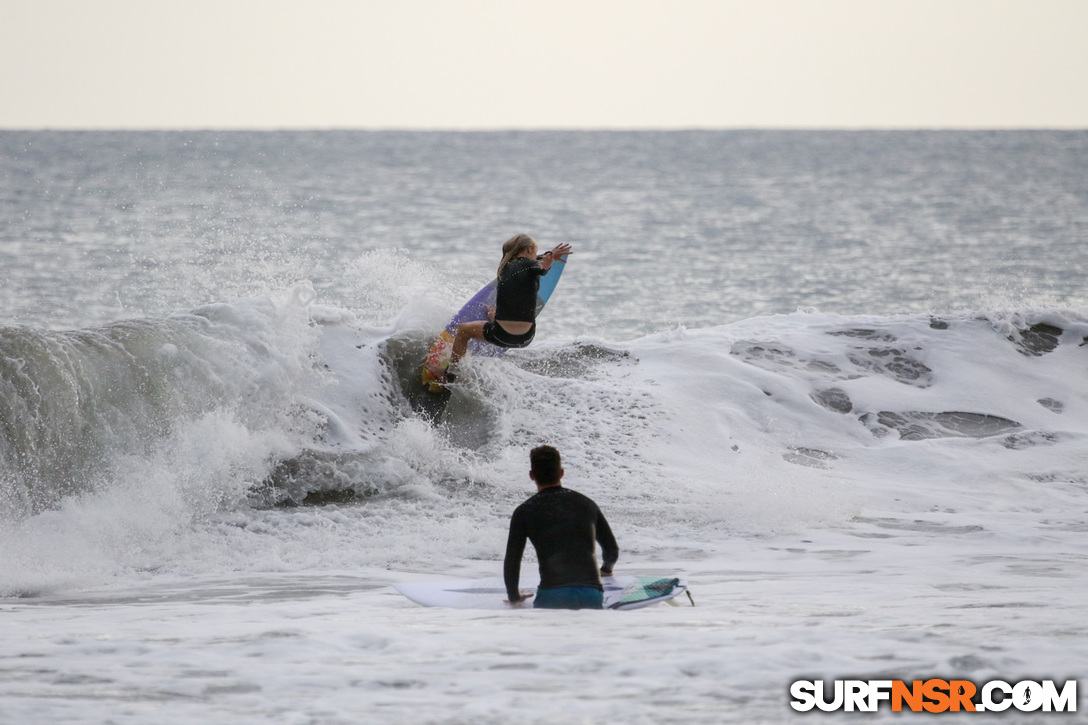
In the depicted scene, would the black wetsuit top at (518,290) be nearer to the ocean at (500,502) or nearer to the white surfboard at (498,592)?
the ocean at (500,502)

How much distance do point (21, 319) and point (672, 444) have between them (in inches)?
508

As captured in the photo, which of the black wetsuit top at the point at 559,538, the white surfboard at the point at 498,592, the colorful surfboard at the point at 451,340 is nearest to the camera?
the black wetsuit top at the point at 559,538

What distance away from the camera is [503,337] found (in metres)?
10.4

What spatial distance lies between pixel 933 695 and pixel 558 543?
7.13ft

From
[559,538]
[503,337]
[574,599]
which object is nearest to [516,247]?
[503,337]

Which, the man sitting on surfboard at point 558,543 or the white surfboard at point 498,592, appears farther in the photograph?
the white surfboard at point 498,592

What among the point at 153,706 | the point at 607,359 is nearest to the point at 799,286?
the point at 607,359

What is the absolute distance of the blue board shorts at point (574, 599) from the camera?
5801 mm

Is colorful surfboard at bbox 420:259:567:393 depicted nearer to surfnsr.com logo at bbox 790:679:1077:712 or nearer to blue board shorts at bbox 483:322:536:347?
blue board shorts at bbox 483:322:536:347

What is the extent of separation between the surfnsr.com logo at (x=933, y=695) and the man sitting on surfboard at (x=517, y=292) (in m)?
6.33

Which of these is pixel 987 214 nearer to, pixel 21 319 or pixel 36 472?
pixel 21 319

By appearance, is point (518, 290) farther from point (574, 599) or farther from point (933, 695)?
point (933, 695)

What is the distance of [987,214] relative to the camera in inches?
1624

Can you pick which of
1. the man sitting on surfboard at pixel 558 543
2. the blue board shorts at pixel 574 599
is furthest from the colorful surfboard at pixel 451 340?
the blue board shorts at pixel 574 599
